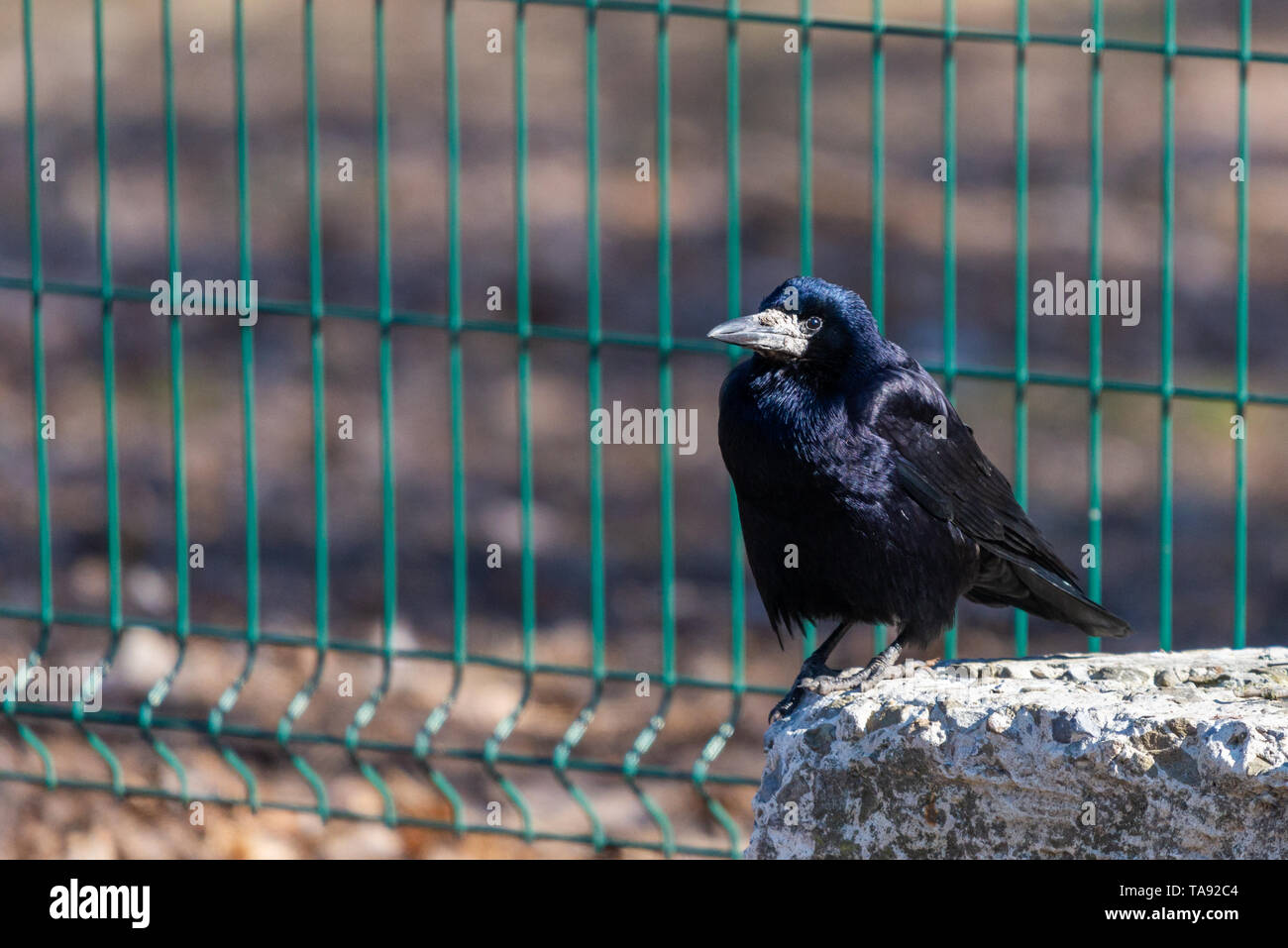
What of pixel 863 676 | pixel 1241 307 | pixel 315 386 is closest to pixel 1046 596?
pixel 863 676

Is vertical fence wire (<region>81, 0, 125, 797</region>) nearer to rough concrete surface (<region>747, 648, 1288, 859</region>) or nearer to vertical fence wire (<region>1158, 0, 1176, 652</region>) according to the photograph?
rough concrete surface (<region>747, 648, 1288, 859</region>)

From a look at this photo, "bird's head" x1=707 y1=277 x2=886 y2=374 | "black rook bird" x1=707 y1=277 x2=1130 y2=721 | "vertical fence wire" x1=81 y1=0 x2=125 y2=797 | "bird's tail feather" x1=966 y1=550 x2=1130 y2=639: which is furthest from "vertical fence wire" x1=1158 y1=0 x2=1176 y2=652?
"vertical fence wire" x1=81 y1=0 x2=125 y2=797

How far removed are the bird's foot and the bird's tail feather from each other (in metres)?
0.43

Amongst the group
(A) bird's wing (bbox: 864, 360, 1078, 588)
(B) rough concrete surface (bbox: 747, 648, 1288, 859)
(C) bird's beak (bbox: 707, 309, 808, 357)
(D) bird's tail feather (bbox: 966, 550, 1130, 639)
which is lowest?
(B) rough concrete surface (bbox: 747, 648, 1288, 859)

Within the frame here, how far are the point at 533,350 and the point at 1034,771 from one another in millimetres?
5394

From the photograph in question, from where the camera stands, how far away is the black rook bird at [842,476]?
3594 millimetres

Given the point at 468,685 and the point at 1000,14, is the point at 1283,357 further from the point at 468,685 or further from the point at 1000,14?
the point at 468,685

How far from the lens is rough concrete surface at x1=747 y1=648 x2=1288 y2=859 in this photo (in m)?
2.72

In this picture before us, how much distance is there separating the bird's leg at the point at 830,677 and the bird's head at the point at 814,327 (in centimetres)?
61

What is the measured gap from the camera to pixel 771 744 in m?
3.18

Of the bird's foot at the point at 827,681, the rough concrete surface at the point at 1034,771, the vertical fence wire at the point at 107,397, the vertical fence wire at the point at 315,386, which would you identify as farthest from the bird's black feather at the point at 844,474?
the vertical fence wire at the point at 107,397

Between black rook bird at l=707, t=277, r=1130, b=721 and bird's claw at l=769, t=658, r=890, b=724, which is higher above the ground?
black rook bird at l=707, t=277, r=1130, b=721

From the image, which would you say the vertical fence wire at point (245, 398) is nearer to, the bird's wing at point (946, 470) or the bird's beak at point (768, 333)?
the bird's beak at point (768, 333)

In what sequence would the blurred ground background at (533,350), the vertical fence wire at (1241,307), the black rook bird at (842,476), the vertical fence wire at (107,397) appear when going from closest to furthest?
the black rook bird at (842,476), the vertical fence wire at (1241,307), the vertical fence wire at (107,397), the blurred ground background at (533,350)
